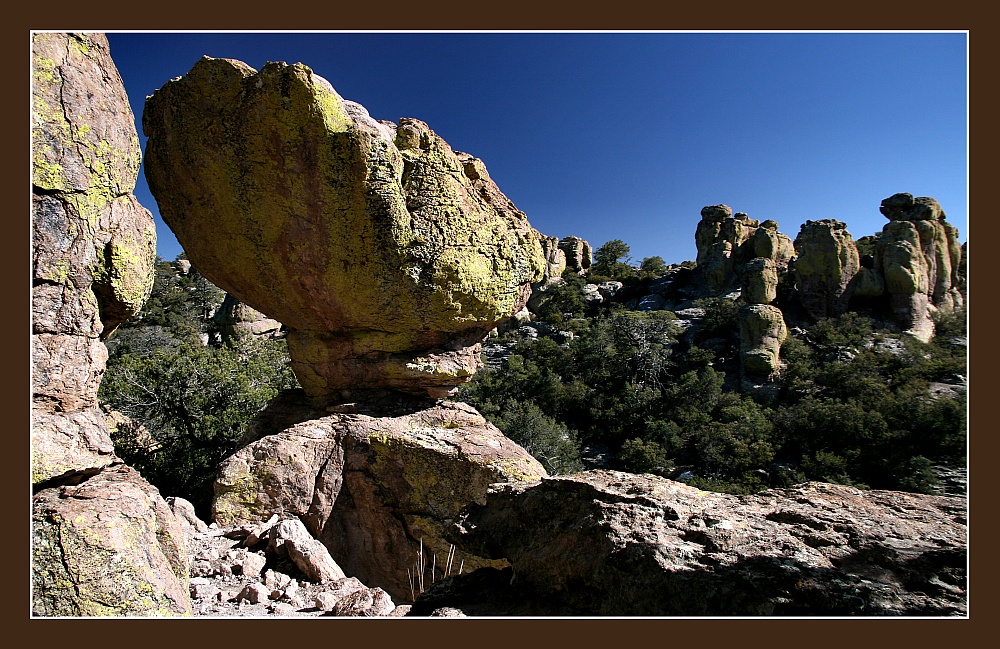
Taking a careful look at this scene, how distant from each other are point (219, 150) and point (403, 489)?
3729mm

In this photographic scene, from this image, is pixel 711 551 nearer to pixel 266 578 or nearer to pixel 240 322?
pixel 266 578

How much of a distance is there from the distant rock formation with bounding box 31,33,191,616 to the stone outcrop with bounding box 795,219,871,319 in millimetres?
31648

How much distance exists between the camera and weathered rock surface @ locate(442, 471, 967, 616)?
6.83 ft

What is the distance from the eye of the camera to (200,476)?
21.6 ft

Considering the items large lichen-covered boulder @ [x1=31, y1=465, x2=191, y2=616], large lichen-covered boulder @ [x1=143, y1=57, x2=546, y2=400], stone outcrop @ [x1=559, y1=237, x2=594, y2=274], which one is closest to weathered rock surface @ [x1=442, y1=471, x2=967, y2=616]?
large lichen-covered boulder @ [x1=31, y1=465, x2=191, y2=616]

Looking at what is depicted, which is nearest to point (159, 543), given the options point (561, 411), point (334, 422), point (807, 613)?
point (334, 422)

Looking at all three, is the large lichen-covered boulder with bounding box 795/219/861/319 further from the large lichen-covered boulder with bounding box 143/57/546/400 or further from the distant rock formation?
the distant rock formation

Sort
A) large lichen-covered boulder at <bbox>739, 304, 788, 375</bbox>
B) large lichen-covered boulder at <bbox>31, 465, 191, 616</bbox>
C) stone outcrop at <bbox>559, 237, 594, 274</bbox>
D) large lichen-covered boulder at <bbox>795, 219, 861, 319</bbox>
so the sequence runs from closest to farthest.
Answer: large lichen-covered boulder at <bbox>31, 465, 191, 616</bbox>, large lichen-covered boulder at <bbox>739, 304, 788, 375</bbox>, large lichen-covered boulder at <bbox>795, 219, 861, 319</bbox>, stone outcrop at <bbox>559, 237, 594, 274</bbox>

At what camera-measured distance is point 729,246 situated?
36.3 meters

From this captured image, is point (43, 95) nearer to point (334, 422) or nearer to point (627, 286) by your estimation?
point (334, 422)

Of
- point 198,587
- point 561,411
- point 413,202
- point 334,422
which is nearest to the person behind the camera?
point 198,587

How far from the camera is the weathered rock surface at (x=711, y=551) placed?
6.83 feet

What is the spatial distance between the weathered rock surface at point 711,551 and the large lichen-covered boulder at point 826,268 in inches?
1148

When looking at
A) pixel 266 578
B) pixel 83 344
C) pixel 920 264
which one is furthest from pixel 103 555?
pixel 920 264
